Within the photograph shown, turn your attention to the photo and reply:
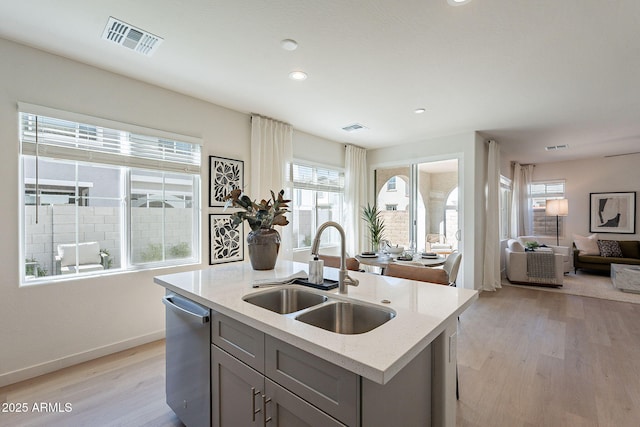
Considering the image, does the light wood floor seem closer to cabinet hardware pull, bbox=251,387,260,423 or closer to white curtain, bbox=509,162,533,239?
cabinet hardware pull, bbox=251,387,260,423

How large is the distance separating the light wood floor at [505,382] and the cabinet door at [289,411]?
116 centimetres

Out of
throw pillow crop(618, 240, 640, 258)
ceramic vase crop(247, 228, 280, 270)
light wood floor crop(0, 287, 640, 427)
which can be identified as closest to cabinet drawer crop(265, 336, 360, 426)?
ceramic vase crop(247, 228, 280, 270)

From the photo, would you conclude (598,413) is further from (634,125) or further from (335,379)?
(634,125)

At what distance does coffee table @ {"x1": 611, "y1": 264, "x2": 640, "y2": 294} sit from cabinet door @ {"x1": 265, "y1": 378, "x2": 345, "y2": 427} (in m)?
6.44

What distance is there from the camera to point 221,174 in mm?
3588

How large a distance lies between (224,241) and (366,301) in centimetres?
261

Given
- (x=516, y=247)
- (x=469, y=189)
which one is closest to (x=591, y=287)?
(x=516, y=247)

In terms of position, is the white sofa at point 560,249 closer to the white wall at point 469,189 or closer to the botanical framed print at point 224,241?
the white wall at point 469,189

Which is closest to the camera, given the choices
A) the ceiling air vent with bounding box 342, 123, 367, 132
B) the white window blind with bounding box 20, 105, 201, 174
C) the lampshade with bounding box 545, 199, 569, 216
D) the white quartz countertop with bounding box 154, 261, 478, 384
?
the white quartz countertop with bounding box 154, 261, 478, 384

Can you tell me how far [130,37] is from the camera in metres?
2.19

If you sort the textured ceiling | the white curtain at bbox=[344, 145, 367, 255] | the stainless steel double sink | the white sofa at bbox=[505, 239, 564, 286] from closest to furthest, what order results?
the stainless steel double sink < the textured ceiling < the white sofa at bbox=[505, 239, 564, 286] < the white curtain at bbox=[344, 145, 367, 255]

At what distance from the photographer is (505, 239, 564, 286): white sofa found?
5180 mm

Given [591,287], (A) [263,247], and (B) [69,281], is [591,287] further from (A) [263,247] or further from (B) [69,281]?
(B) [69,281]

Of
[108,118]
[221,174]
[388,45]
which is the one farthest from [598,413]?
[108,118]
